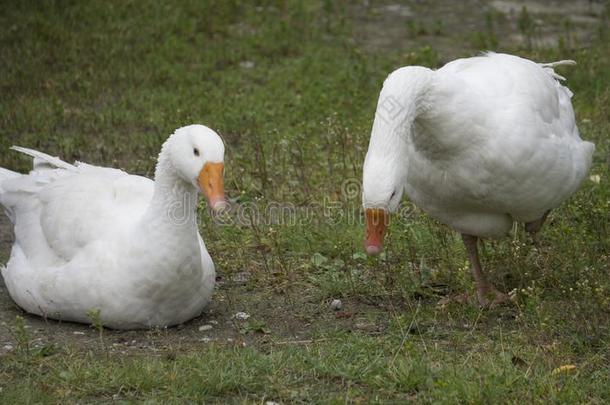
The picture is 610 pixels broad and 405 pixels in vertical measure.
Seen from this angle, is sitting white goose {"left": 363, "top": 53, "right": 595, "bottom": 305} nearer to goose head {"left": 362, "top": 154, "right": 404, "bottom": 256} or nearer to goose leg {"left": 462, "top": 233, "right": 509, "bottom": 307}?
goose head {"left": 362, "top": 154, "right": 404, "bottom": 256}

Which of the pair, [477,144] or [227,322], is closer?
[477,144]

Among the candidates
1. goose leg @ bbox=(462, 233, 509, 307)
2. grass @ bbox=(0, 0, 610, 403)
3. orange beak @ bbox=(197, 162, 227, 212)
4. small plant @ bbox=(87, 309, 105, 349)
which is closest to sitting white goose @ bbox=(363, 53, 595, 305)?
goose leg @ bbox=(462, 233, 509, 307)

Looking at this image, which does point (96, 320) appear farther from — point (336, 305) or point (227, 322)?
point (336, 305)

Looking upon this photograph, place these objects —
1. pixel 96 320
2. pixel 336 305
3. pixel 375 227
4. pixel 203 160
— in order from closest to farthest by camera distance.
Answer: pixel 375 227 → pixel 96 320 → pixel 203 160 → pixel 336 305

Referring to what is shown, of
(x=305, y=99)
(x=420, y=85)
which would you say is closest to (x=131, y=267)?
(x=420, y=85)

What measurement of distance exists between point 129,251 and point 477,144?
2.12m

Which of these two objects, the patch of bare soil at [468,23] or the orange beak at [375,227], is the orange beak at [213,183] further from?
the patch of bare soil at [468,23]

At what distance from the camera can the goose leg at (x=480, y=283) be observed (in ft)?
21.7

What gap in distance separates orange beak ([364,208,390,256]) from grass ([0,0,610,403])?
60cm

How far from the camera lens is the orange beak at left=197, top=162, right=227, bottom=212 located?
5.58 metres

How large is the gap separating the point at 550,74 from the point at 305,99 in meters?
4.00

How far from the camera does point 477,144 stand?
5.91 metres

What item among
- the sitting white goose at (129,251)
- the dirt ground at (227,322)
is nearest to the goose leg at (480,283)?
the dirt ground at (227,322)

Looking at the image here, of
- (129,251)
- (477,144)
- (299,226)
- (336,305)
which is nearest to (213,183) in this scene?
(129,251)
